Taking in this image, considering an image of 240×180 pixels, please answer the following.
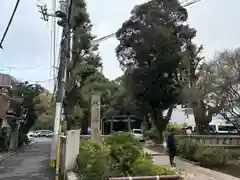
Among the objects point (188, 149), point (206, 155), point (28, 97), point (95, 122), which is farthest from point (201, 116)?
point (95, 122)

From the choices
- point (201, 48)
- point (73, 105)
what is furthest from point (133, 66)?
point (73, 105)

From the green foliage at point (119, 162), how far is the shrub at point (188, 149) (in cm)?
739

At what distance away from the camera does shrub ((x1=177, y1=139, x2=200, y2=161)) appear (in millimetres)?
17578

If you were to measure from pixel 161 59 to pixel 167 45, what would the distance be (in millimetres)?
1669

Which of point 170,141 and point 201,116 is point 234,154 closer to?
point 170,141

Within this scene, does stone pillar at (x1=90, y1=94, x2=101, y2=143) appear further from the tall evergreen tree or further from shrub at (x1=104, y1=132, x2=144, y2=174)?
the tall evergreen tree

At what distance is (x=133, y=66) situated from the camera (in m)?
37.5

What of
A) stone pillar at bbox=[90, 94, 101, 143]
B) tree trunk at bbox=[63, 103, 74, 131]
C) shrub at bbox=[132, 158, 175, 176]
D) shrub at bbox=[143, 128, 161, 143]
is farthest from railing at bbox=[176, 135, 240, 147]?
shrub at bbox=[132, 158, 175, 176]

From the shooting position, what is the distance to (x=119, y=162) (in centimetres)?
970

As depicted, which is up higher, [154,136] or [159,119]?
[159,119]

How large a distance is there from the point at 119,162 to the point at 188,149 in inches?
355

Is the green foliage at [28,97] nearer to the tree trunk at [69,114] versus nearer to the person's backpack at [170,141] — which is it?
the tree trunk at [69,114]

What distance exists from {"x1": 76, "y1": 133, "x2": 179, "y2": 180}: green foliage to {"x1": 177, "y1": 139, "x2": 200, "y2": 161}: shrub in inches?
291

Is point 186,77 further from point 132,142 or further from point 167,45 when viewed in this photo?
point 132,142
